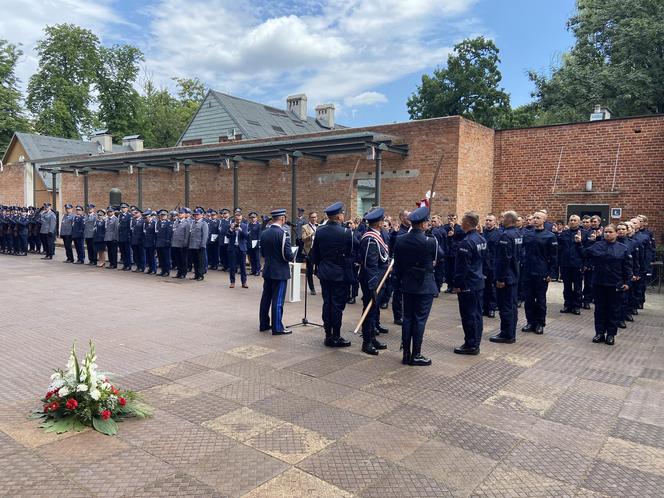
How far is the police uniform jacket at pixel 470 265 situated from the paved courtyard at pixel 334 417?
3.11 ft

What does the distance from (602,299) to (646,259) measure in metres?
3.52

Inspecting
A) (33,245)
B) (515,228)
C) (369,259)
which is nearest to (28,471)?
(369,259)

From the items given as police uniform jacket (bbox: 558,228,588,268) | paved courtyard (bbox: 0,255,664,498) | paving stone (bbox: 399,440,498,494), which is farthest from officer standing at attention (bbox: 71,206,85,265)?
paving stone (bbox: 399,440,498,494)

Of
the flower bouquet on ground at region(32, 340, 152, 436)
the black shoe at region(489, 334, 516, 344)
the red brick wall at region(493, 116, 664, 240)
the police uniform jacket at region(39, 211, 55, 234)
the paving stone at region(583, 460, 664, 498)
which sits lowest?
the black shoe at region(489, 334, 516, 344)

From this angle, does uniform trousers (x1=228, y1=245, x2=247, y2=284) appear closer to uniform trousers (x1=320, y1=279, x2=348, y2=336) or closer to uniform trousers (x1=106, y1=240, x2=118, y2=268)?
uniform trousers (x1=106, y1=240, x2=118, y2=268)

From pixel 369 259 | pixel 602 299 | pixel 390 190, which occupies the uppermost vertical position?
pixel 390 190

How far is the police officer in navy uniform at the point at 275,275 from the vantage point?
773 centimetres

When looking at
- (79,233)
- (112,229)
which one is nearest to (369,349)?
(112,229)

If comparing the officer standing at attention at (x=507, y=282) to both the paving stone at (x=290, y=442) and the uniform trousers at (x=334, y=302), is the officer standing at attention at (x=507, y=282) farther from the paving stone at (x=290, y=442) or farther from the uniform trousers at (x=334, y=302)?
the paving stone at (x=290, y=442)

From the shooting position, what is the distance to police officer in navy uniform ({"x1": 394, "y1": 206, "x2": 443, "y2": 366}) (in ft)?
20.5

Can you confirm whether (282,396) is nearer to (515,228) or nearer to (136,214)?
(515,228)

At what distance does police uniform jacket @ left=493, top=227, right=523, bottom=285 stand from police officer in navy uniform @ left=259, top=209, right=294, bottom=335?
10.5 feet

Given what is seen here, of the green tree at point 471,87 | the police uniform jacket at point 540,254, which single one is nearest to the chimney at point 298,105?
the green tree at point 471,87

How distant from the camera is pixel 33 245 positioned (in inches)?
872
